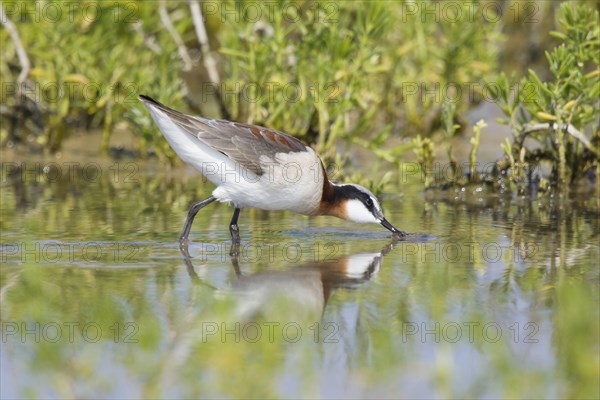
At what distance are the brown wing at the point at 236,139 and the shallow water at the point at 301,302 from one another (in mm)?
682

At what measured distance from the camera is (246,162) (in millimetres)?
8445

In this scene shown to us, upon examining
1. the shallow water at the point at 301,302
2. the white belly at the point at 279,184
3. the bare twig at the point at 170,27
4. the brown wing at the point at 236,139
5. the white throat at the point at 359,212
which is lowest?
the shallow water at the point at 301,302

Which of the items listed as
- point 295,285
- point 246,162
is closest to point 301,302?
point 295,285

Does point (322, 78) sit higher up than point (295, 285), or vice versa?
point (322, 78)

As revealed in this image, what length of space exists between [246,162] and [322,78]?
274 centimetres

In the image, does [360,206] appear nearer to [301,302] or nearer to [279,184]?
[279,184]

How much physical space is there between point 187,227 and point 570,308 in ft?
12.3

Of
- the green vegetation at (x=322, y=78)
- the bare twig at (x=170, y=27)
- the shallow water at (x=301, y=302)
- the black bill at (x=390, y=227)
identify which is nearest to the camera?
the shallow water at (x=301, y=302)

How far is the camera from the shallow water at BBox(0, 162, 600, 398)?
5.16 m

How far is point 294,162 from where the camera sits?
852 cm

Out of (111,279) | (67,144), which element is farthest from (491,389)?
(67,144)

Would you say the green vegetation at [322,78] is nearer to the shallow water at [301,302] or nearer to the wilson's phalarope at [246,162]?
the shallow water at [301,302]

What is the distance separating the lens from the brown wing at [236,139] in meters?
8.48

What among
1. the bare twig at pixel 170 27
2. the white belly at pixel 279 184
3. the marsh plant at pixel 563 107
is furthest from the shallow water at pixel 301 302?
the bare twig at pixel 170 27
